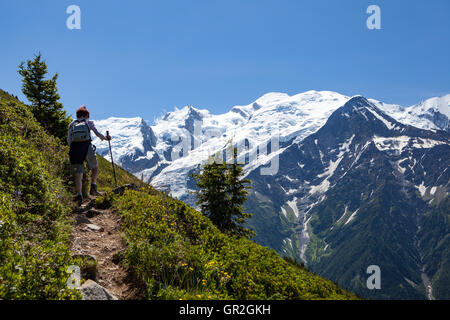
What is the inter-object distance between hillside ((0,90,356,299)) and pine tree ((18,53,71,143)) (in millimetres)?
11974

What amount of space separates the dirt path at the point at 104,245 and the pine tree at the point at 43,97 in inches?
537

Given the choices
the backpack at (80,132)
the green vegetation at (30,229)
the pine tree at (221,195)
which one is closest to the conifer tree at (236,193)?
the pine tree at (221,195)

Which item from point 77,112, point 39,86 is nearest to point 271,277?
point 77,112

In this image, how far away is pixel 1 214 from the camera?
19.4 feet

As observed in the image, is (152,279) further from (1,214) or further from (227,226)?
(227,226)

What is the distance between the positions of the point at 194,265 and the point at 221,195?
14.3m

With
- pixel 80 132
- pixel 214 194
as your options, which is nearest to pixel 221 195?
pixel 214 194

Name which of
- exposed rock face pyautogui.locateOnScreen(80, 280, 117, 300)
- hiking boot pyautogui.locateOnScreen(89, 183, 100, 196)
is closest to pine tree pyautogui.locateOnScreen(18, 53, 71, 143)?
hiking boot pyautogui.locateOnScreen(89, 183, 100, 196)

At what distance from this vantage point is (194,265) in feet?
24.1

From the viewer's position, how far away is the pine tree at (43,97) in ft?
72.3

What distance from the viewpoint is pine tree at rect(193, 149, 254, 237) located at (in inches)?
838

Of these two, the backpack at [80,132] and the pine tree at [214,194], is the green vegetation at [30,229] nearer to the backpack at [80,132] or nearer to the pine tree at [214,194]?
the backpack at [80,132]

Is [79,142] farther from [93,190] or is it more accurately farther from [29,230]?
[29,230]
